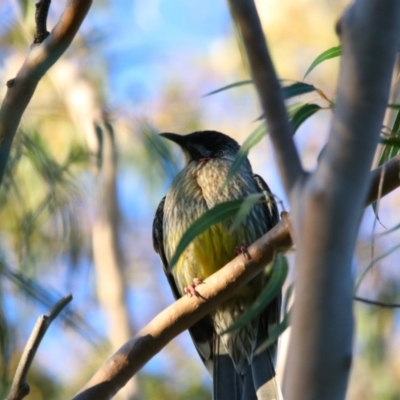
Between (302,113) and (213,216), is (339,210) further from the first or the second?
(302,113)

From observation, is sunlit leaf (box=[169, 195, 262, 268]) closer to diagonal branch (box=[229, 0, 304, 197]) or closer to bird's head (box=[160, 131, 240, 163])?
diagonal branch (box=[229, 0, 304, 197])

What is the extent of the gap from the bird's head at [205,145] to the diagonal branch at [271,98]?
2.84 meters

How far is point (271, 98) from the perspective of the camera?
147 cm

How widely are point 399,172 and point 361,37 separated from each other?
0.80 meters

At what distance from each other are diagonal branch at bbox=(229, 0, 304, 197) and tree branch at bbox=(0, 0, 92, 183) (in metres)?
0.91

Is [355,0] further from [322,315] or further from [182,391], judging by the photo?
[182,391]

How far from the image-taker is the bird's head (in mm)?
4383

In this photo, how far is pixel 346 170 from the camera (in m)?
1.38

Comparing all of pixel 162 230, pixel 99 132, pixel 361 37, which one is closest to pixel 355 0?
pixel 361 37

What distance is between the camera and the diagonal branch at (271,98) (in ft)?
4.75

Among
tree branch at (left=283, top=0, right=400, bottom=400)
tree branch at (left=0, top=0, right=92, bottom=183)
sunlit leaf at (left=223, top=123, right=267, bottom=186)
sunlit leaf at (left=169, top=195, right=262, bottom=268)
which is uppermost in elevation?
tree branch at (left=0, top=0, right=92, bottom=183)

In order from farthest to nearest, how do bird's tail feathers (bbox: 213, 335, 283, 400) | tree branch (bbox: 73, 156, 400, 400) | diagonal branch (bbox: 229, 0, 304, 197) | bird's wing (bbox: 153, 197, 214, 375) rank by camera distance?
bird's wing (bbox: 153, 197, 214, 375) → bird's tail feathers (bbox: 213, 335, 283, 400) → tree branch (bbox: 73, 156, 400, 400) → diagonal branch (bbox: 229, 0, 304, 197)

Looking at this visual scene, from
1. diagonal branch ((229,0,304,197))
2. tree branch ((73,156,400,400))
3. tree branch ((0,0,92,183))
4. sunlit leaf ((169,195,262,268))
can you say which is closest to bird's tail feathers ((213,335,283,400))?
tree branch ((73,156,400,400))

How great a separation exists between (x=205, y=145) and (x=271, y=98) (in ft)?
9.83
